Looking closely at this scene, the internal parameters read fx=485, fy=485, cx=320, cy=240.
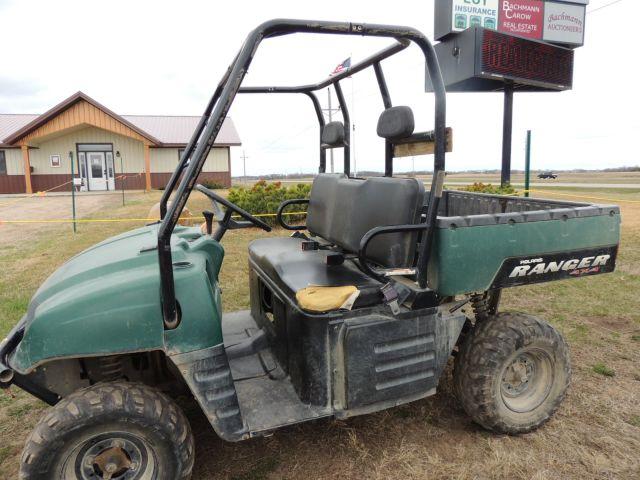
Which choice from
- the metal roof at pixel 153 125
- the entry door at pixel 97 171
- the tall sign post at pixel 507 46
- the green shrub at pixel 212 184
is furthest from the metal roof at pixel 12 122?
the tall sign post at pixel 507 46

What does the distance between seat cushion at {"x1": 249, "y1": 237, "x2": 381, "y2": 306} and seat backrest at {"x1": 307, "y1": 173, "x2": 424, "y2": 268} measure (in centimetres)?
15

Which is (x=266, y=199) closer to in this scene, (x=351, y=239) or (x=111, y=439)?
(x=351, y=239)

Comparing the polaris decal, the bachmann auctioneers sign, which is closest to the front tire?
the polaris decal

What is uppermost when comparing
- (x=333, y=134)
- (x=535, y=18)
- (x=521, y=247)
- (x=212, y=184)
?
(x=535, y=18)

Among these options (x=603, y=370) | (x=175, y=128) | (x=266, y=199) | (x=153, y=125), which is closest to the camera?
(x=603, y=370)

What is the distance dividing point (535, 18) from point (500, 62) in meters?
3.29

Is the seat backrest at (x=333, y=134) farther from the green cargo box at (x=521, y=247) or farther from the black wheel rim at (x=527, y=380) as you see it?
the black wheel rim at (x=527, y=380)

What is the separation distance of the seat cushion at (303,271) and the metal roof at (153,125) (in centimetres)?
2140

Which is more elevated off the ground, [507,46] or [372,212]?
[507,46]

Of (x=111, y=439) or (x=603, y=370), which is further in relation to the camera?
(x=603, y=370)

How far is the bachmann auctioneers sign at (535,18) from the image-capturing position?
1137 centimetres

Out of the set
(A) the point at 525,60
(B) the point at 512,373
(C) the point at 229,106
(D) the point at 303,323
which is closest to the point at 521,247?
(B) the point at 512,373

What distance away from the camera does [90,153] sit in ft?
82.8

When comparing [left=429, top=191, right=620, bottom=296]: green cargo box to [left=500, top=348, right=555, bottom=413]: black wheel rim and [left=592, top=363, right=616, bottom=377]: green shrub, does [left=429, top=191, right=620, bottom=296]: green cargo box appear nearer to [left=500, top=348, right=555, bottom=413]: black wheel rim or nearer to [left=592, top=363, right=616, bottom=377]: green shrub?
[left=500, top=348, right=555, bottom=413]: black wheel rim
